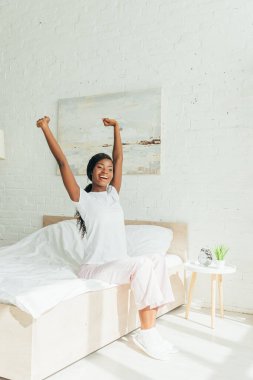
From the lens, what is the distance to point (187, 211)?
3443 mm

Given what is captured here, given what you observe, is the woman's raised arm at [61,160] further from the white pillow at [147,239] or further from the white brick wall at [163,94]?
the white brick wall at [163,94]

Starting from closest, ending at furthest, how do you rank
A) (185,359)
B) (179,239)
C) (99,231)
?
(185,359) → (99,231) → (179,239)

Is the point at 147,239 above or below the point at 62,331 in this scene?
above

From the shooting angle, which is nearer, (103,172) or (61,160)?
(61,160)

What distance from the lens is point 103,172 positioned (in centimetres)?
259

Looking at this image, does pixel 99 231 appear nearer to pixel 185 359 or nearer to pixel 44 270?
pixel 44 270

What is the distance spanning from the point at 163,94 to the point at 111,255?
163 cm

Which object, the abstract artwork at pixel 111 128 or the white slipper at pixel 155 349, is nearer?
the white slipper at pixel 155 349

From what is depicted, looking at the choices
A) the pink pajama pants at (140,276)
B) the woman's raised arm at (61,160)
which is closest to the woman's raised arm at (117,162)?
the woman's raised arm at (61,160)

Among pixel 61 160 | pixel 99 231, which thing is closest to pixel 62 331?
pixel 99 231

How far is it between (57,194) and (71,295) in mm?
1989

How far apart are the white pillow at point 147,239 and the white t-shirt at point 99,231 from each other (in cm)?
62

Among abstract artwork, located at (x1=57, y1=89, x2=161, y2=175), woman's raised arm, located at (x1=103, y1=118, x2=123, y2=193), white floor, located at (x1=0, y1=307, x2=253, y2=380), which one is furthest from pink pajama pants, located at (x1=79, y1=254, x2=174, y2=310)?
abstract artwork, located at (x1=57, y1=89, x2=161, y2=175)

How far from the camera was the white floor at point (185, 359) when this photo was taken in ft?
6.63
